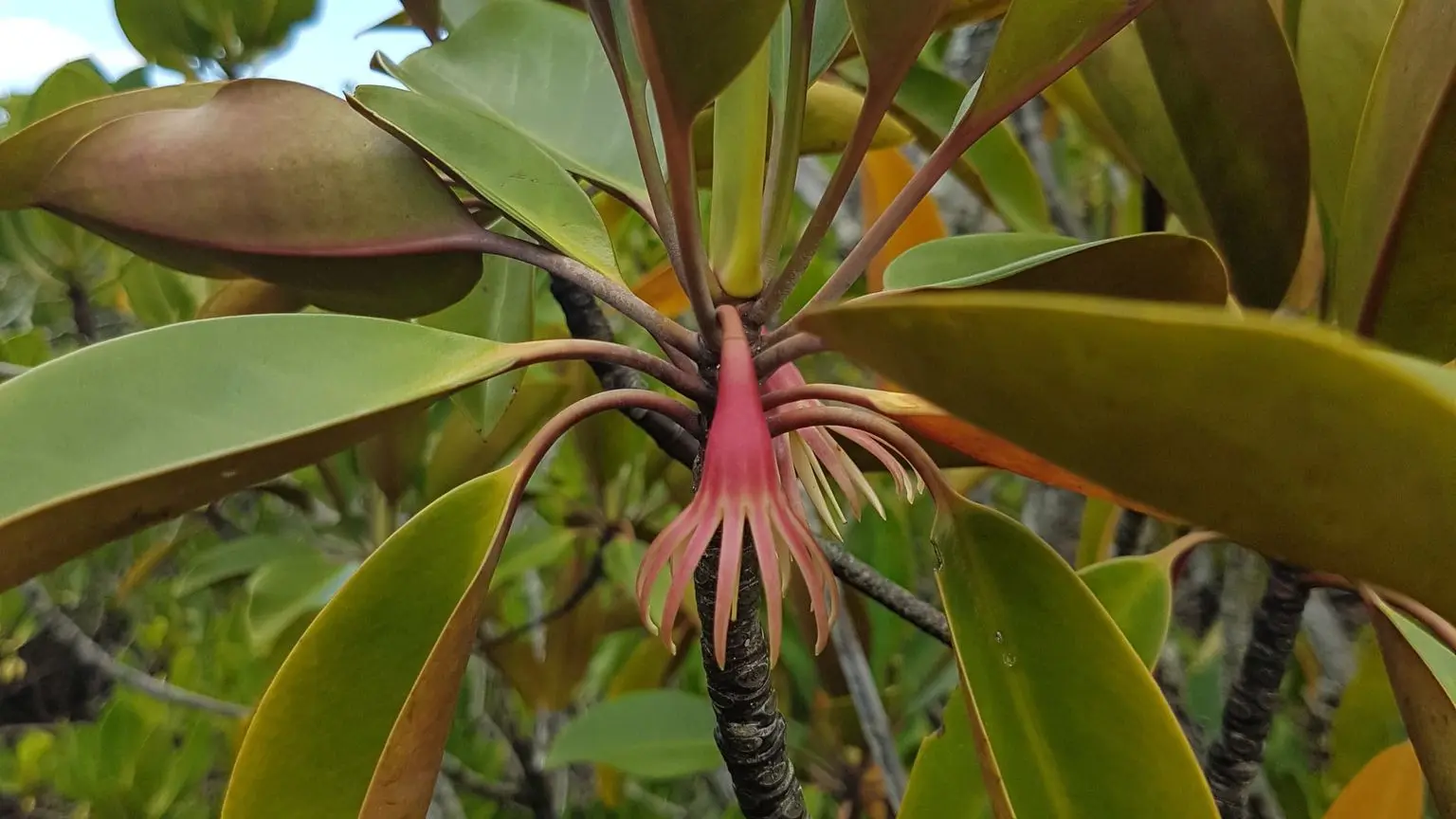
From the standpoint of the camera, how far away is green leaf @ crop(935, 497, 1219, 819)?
0.29m

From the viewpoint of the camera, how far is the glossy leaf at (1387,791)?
1.77ft

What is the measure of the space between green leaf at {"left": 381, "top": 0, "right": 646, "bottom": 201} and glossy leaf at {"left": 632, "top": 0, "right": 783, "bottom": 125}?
23cm

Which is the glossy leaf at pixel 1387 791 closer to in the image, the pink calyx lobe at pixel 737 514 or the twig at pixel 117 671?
the pink calyx lobe at pixel 737 514

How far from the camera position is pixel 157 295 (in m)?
0.92

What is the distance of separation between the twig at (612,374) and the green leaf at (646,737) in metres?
0.36

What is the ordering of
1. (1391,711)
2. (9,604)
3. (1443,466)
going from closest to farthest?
1. (1443,466)
2. (1391,711)
3. (9,604)

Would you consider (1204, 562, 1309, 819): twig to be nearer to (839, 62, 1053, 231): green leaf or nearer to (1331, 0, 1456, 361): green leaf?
(1331, 0, 1456, 361): green leaf

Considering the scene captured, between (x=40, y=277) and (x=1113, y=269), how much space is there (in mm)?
1282

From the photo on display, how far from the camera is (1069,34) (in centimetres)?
31

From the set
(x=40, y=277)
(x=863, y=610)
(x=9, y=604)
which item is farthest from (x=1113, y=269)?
(x=9, y=604)

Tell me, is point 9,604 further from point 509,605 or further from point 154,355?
point 154,355

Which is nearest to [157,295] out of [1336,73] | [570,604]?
[570,604]

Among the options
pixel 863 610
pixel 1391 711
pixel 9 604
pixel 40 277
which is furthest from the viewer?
pixel 9 604

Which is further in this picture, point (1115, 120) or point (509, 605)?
point (509, 605)
